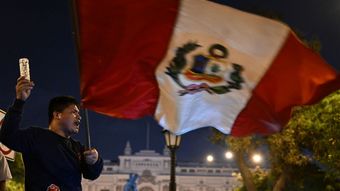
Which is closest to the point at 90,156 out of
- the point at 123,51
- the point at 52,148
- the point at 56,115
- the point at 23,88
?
the point at 52,148

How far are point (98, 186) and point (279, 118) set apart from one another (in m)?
90.5

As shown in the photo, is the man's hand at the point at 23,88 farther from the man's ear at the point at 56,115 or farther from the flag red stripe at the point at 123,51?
the flag red stripe at the point at 123,51

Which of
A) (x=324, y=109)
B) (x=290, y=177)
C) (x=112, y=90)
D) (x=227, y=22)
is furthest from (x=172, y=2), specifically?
(x=290, y=177)

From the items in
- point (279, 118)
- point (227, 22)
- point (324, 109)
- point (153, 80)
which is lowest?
point (279, 118)

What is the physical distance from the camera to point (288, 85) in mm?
5656

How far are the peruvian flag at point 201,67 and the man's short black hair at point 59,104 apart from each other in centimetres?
57

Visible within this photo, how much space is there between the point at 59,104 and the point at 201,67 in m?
1.61

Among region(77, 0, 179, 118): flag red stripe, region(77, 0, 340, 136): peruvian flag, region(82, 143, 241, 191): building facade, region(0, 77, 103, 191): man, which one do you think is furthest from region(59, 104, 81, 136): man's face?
region(82, 143, 241, 191): building facade

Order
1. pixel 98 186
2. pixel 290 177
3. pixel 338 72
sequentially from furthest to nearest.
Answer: pixel 98 186
pixel 290 177
pixel 338 72

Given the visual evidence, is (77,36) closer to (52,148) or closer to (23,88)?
(23,88)

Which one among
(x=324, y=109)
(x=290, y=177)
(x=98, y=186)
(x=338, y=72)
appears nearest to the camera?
(x=338, y=72)

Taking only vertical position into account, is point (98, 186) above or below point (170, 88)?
→ above

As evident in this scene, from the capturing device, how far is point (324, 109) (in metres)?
16.1

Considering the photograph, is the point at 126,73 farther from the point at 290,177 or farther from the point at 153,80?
the point at 290,177
